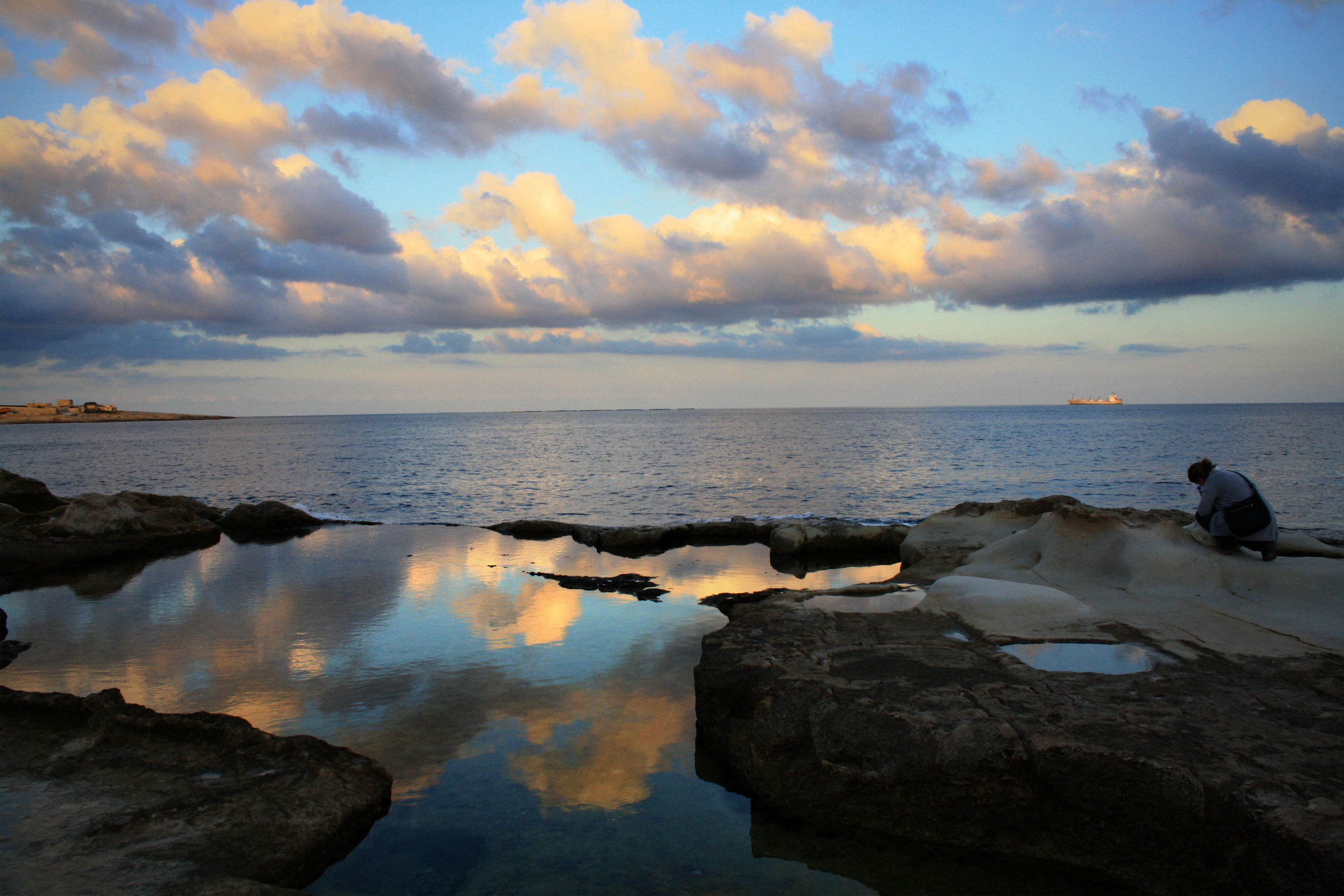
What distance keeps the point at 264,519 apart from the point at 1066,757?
63.3 feet

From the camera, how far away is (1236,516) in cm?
800

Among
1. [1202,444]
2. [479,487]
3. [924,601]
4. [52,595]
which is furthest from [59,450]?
[1202,444]

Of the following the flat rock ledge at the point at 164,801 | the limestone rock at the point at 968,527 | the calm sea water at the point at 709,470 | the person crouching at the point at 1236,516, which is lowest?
the calm sea water at the point at 709,470

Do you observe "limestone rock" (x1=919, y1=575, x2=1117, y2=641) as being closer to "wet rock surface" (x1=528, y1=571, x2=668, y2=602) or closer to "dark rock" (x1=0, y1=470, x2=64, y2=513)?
"wet rock surface" (x1=528, y1=571, x2=668, y2=602)

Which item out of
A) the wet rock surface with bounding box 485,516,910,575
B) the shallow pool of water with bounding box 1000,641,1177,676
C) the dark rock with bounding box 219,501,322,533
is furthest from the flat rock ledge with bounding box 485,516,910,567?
the shallow pool of water with bounding box 1000,641,1177,676

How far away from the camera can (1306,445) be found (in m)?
50.7

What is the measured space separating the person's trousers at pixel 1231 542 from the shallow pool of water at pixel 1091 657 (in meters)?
2.87

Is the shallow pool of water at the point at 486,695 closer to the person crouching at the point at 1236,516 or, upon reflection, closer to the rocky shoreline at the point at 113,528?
the rocky shoreline at the point at 113,528

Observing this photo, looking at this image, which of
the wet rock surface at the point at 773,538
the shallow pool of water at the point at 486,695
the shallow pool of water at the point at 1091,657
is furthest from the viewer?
the wet rock surface at the point at 773,538

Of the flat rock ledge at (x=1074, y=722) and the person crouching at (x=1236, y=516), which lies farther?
the person crouching at (x=1236, y=516)

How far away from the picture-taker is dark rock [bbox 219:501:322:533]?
18562 millimetres

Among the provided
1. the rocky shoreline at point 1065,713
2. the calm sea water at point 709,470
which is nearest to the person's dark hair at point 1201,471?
the rocky shoreline at point 1065,713

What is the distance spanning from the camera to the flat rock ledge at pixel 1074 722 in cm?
411

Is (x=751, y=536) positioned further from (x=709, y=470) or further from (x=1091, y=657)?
(x=709, y=470)
